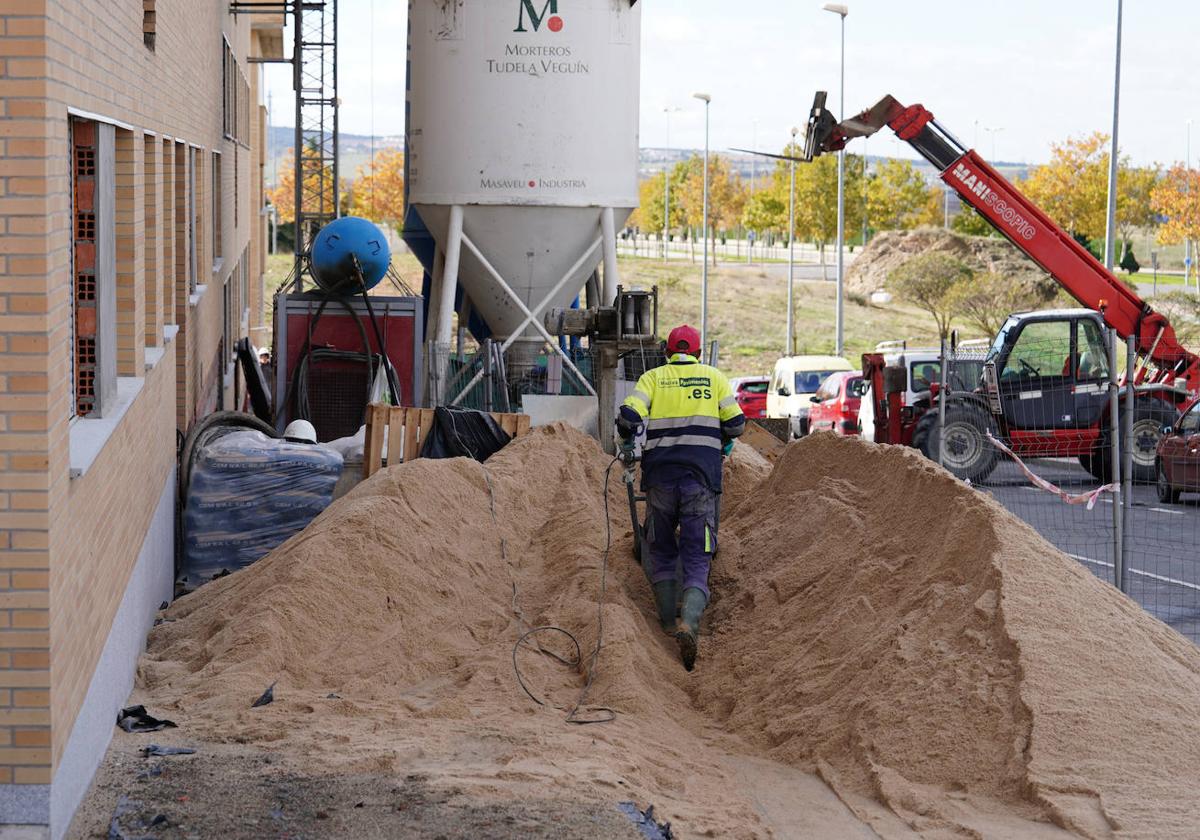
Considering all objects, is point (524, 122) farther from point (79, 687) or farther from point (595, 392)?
point (79, 687)

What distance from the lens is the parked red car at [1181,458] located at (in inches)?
787

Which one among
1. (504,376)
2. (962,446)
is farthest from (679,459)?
(962,446)

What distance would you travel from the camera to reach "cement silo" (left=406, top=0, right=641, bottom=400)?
18.4m

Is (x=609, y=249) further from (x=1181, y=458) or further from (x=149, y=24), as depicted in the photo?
(x=149, y=24)

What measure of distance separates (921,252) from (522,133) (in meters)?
46.2

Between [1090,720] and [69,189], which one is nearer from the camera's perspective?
[69,189]

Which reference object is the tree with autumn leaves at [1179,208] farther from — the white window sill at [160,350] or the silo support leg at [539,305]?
the white window sill at [160,350]

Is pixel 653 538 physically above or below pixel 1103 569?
above

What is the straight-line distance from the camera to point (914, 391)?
23969mm

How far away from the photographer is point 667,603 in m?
10.5

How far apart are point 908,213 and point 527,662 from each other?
74012 millimetres

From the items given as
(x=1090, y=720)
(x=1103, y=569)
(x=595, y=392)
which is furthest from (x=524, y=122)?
(x=1090, y=720)

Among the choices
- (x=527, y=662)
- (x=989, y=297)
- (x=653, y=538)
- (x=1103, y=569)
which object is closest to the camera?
(x=527, y=662)

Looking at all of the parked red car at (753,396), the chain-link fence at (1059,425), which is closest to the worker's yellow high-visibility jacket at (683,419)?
the chain-link fence at (1059,425)
